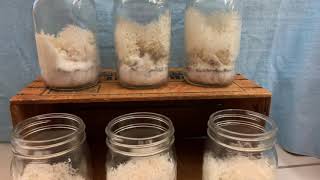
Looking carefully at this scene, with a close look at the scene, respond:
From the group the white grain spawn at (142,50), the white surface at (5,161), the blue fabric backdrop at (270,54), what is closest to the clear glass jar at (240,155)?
the white grain spawn at (142,50)

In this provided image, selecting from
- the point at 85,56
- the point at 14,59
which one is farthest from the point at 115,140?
the point at 14,59

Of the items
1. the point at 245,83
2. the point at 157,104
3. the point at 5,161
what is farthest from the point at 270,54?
the point at 5,161

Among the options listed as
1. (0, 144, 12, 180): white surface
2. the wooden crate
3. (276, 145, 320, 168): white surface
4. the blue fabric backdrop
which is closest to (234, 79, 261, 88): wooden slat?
the wooden crate

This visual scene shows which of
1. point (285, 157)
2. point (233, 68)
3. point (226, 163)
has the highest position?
point (233, 68)

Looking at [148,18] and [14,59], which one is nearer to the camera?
[148,18]

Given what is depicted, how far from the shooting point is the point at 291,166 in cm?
61

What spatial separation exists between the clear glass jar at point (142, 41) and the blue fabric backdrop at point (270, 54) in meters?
0.12

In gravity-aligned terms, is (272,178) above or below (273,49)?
below

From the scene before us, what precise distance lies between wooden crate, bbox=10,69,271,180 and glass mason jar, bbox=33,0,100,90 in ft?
0.06

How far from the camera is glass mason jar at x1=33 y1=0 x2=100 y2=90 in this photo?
1.39ft

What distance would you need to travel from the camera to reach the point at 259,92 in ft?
1.45

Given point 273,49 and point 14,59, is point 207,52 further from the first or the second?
point 14,59

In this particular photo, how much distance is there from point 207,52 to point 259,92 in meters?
0.10

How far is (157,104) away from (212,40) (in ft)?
0.60
